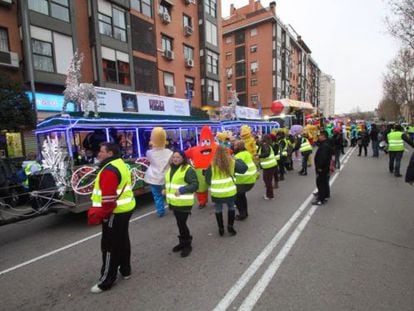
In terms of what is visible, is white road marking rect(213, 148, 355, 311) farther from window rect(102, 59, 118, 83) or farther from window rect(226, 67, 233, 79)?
window rect(226, 67, 233, 79)

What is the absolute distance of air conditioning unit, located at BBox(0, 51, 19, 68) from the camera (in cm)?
1307

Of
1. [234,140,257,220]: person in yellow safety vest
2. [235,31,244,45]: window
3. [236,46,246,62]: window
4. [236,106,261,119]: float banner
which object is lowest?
[234,140,257,220]: person in yellow safety vest

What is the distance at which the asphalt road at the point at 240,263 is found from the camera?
9.95 feet

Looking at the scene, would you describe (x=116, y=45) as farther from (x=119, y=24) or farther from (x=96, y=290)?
(x=96, y=290)

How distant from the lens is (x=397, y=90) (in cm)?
3897

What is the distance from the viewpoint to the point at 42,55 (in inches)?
574

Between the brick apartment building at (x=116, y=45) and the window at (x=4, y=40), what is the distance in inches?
1.9

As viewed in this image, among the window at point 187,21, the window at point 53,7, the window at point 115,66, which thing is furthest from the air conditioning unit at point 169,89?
the window at point 53,7

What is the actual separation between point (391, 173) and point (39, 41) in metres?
18.1

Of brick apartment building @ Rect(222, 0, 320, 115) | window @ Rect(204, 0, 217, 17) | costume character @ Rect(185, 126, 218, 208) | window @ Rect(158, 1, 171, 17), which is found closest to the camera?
costume character @ Rect(185, 126, 218, 208)

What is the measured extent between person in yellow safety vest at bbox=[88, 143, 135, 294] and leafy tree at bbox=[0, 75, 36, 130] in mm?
10004

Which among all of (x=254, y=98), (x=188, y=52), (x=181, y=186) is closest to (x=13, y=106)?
(x=181, y=186)

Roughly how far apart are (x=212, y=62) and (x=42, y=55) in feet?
56.8

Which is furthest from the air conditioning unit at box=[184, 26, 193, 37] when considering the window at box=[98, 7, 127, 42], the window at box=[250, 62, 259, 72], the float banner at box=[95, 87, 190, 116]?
the window at box=[250, 62, 259, 72]
